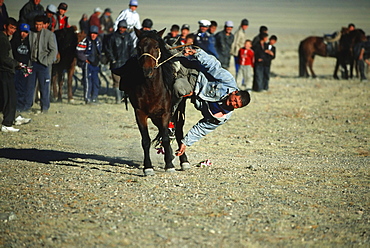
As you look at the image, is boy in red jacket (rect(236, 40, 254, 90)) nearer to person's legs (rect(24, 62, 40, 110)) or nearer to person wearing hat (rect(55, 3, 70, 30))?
person wearing hat (rect(55, 3, 70, 30))

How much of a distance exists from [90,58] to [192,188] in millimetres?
9733

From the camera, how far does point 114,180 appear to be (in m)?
7.77

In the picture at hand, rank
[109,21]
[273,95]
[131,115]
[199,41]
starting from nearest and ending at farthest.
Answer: [131,115], [199,41], [273,95], [109,21]

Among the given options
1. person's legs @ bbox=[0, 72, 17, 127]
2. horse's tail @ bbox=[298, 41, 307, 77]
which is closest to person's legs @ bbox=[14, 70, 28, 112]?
person's legs @ bbox=[0, 72, 17, 127]

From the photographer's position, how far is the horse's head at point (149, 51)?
292 inches

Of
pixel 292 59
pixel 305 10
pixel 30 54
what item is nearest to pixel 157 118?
pixel 30 54

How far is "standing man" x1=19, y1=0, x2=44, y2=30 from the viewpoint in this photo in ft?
50.0

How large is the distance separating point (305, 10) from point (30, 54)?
102176mm

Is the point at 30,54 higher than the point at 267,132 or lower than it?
higher

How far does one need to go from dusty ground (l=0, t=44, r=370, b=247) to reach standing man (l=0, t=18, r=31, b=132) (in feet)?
1.62

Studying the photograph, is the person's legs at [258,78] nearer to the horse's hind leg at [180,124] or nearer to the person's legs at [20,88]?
the person's legs at [20,88]

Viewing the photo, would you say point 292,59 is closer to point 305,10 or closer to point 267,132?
point 267,132

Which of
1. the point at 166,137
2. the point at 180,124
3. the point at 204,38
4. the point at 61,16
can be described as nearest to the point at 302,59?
the point at 204,38

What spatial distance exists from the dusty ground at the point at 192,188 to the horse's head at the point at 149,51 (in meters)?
1.54
